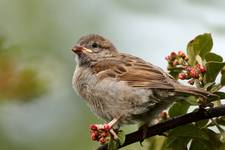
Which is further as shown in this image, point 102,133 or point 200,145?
point 102,133

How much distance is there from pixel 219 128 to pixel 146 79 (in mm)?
1336

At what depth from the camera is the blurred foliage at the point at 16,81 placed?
2006 millimetres

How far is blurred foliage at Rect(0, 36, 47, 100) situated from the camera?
201 centimetres

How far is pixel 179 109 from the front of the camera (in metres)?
2.83

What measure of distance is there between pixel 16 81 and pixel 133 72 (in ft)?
6.97

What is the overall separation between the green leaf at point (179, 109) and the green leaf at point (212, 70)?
212 mm

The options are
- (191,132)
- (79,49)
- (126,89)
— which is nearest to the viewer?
(191,132)

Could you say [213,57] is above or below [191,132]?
above

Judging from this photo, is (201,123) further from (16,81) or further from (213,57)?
(16,81)

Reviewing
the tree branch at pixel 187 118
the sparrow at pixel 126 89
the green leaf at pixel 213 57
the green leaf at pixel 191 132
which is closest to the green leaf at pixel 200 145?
the green leaf at pixel 191 132

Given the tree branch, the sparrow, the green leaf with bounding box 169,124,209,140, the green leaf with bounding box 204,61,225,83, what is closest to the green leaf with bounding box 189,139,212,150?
the green leaf with bounding box 169,124,209,140

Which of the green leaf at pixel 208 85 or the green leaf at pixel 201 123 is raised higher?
the green leaf at pixel 208 85

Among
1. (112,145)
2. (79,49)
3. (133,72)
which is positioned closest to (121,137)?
(112,145)

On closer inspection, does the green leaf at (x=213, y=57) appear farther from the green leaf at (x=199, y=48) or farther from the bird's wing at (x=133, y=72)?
the bird's wing at (x=133, y=72)
